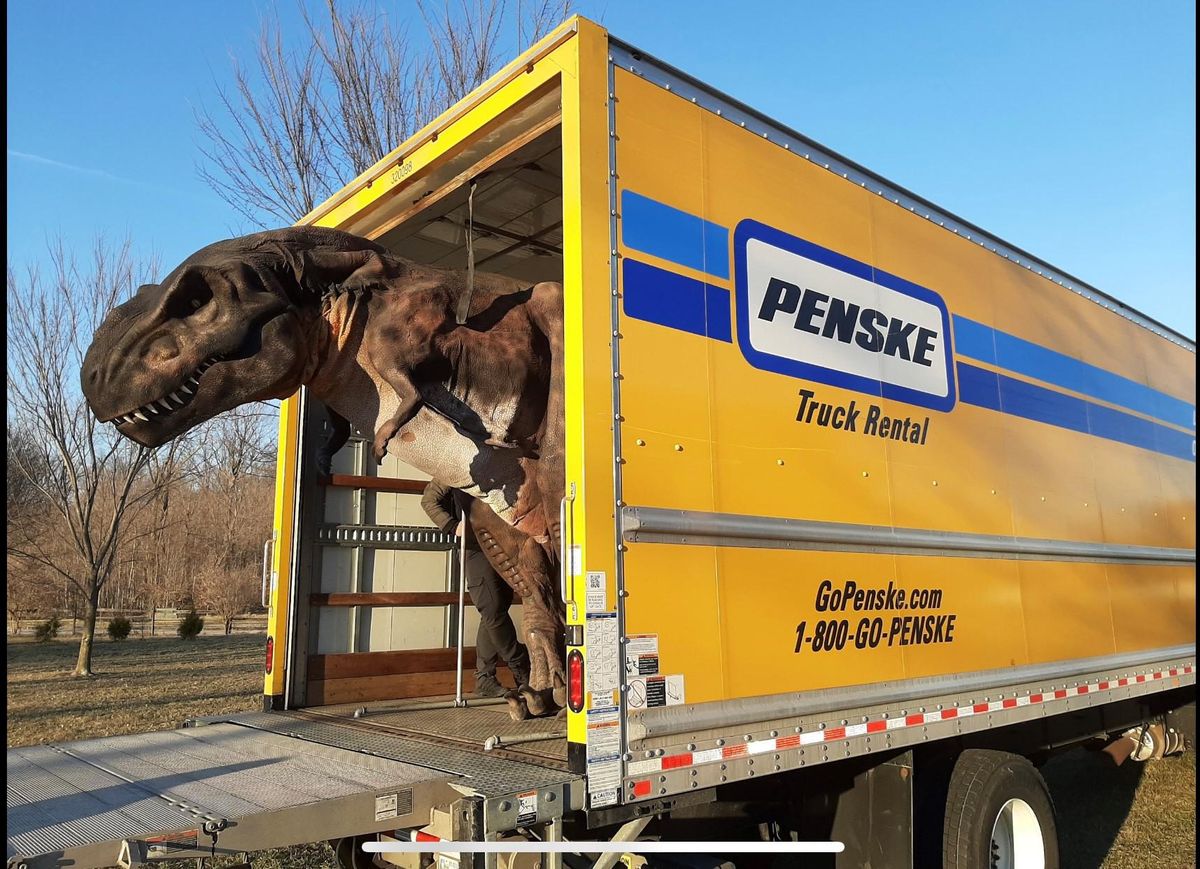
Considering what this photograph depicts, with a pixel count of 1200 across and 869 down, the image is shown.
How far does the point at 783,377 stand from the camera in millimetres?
3922

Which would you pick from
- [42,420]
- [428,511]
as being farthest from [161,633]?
[428,511]

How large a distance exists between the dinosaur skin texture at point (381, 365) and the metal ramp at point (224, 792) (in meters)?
1.21

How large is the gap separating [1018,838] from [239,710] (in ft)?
31.7

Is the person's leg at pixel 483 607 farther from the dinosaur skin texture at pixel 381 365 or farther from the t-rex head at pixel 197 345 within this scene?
the t-rex head at pixel 197 345

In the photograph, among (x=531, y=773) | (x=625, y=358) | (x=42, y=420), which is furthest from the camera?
(x=42, y=420)

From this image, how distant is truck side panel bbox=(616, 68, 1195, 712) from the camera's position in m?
3.41

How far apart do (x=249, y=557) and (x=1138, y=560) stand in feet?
117

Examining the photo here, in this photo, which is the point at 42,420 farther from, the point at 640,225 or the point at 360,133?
the point at 640,225

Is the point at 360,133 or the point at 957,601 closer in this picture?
the point at 957,601

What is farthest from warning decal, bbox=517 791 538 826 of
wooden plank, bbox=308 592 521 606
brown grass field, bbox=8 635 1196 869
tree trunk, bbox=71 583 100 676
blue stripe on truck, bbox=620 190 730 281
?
tree trunk, bbox=71 583 100 676

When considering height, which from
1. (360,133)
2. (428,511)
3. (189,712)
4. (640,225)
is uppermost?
(360,133)

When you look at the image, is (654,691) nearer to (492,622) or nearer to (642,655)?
(642,655)

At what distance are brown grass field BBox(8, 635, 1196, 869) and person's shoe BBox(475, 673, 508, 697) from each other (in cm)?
140

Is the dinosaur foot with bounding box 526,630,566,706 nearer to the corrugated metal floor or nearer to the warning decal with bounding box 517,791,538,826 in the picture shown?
the corrugated metal floor
